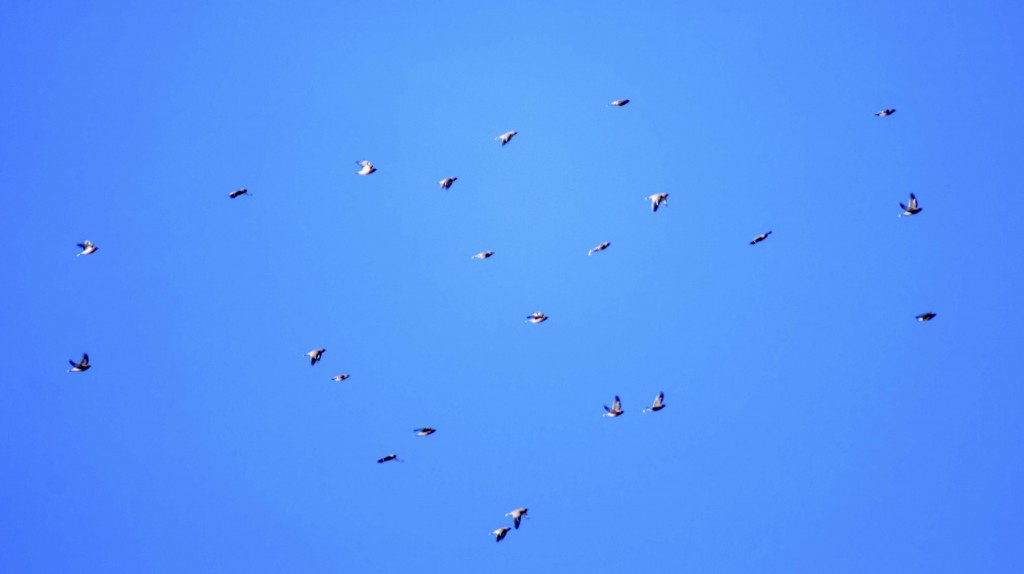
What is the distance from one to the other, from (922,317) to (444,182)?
16392 millimetres

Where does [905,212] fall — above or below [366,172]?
below

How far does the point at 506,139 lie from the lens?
130ft

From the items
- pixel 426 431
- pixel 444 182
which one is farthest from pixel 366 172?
pixel 426 431

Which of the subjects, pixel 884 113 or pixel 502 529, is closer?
pixel 502 529

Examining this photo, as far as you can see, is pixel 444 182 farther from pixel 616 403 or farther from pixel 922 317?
pixel 922 317

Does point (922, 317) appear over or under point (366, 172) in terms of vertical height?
under

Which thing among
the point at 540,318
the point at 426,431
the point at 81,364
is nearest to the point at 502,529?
the point at 426,431

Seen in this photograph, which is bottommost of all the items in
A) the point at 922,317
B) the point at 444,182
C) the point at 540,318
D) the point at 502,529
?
the point at 502,529

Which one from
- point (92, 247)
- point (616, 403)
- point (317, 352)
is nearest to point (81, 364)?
point (92, 247)

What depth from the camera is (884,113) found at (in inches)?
1548

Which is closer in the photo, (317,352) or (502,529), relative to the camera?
(502,529)

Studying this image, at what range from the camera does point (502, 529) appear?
35906 millimetres

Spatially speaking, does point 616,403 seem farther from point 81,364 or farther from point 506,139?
point 81,364

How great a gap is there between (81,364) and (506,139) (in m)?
16.3
